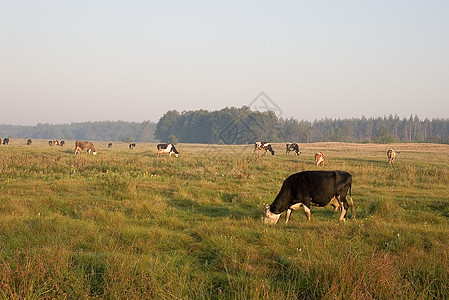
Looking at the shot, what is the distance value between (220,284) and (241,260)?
42.1 inches

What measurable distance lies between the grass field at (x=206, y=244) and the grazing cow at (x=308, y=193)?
519 millimetres

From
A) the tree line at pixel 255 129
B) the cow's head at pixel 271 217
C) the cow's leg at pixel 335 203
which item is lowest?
the cow's head at pixel 271 217

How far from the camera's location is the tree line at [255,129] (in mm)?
91438

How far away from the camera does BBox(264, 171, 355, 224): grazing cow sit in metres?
10.3

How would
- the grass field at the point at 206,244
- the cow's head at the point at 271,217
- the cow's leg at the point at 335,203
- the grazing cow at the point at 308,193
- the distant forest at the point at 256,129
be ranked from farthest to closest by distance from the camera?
the distant forest at the point at 256,129
the cow's leg at the point at 335,203
the grazing cow at the point at 308,193
the cow's head at the point at 271,217
the grass field at the point at 206,244

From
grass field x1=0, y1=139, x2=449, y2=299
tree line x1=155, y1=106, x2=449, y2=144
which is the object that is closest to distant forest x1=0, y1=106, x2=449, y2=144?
tree line x1=155, y1=106, x2=449, y2=144

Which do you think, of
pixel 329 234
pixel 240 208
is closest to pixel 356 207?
pixel 240 208

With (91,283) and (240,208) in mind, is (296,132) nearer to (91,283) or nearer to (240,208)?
(240,208)

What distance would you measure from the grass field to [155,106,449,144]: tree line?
62212mm

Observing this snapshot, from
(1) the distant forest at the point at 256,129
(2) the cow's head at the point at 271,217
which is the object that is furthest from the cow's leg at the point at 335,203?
(1) the distant forest at the point at 256,129

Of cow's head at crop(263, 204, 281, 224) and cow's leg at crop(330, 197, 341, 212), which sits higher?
cow's leg at crop(330, 197, 341, 212)

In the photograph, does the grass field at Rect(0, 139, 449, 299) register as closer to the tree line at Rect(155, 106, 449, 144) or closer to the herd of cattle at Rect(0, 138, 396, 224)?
the herd of cattle at Rect(0, 138, 396, 224)

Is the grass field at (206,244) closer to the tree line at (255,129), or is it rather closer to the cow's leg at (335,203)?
the cow's leg at (335,203)

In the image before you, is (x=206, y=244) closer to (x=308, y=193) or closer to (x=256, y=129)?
(x=308, y=193)
